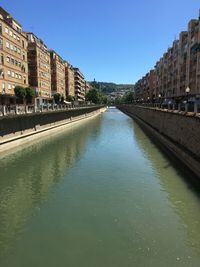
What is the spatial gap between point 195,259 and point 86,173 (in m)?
10.7

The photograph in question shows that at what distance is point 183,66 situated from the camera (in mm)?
80500

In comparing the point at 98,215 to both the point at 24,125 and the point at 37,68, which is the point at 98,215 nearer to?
the point at 24,125

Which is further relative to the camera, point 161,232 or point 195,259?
point 161,232

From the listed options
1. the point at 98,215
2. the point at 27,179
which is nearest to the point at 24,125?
the point at 27,179

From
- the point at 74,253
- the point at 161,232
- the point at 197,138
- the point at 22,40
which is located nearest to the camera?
the point at 74,253

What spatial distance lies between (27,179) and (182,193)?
8.45 m

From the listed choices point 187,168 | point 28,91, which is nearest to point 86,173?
point 187,168

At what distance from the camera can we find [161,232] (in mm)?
10227

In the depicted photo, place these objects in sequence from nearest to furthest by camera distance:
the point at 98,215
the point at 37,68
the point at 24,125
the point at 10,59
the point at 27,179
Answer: the point at 98,215
the point at 27,179
the point at 24,125
the point at 10,59
the point at 37,68

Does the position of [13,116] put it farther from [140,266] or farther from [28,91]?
[28,91]

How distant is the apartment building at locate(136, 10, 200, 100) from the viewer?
65312 mm

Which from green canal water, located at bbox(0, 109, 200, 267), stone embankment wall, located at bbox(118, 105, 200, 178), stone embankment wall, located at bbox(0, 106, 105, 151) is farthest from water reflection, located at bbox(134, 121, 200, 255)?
stone embankment wall, located at bbox(0, 106, 105, 151)

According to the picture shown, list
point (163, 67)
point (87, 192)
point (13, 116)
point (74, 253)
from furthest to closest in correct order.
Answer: point (163, 67) → point (13, 116) → point (87, 192) → point (74, 253)

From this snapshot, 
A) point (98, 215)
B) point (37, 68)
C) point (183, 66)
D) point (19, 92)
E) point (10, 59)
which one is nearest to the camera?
point (98, 215)
